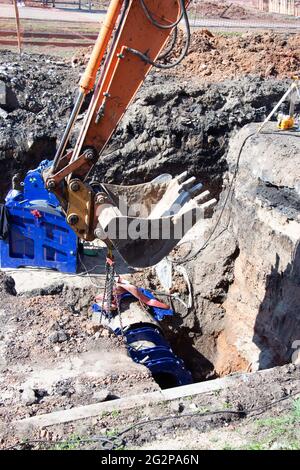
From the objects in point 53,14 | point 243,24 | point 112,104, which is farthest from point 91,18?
point 112,104

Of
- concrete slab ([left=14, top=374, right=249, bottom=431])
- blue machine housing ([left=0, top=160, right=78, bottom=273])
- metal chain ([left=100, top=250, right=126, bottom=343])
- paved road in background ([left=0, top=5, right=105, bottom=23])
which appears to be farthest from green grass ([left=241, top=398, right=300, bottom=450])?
paved road in background ([left=0, top=5, right=105, bottom=23])

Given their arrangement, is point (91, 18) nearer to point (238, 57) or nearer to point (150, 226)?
point (238, 57)

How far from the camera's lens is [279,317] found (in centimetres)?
861

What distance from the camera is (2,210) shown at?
10.5m

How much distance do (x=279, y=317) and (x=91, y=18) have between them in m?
20.5

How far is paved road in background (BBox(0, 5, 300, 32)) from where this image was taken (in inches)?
991

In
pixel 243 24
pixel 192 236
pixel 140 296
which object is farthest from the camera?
pixel 243 24

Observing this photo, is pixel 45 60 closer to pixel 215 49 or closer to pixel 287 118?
pixel 215 49

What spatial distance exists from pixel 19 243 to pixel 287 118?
196 inches

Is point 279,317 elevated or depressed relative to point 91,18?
depressed

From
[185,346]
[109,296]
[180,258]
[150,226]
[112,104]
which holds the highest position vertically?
[112,104]

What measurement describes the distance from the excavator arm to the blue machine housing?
11.6 feet

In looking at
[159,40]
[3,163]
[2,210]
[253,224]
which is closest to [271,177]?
[253,224]

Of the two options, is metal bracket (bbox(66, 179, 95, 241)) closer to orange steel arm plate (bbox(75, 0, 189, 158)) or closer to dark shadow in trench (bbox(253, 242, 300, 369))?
orange steel arm plate (bbox(75, 0, 189, 158))
